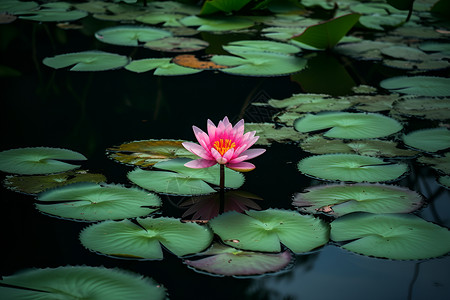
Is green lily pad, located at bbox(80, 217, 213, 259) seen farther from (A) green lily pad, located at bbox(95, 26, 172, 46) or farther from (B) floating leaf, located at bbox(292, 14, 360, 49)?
(A) green lily pad, located at bbox(95, 26, 172, 46)

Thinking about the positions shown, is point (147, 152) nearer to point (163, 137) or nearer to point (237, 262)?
point (163, 137)

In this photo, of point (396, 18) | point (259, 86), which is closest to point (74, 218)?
point (259, 86)

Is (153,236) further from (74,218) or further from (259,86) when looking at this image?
(259,86)

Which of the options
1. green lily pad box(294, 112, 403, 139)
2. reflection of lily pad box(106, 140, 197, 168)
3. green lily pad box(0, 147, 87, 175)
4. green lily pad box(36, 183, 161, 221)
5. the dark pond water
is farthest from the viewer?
green lily pad box(294, 112, 403, 139)

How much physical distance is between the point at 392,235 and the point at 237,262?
0.43 meters

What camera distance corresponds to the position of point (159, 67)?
2961 mm

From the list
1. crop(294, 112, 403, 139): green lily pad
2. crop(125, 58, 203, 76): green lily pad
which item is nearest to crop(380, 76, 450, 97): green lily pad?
crop(294, 112, 403, 139): green lily pad

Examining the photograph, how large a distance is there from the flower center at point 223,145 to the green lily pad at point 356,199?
0.84 ft

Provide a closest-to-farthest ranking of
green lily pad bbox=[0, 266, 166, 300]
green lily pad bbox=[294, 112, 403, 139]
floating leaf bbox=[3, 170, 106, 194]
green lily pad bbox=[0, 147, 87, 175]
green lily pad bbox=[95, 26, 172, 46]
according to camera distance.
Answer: green lily pad bbox=[0, 266, 166, 300]
floating leaf bbox=[3, 170, 106, 194]
green lily pad bbox=[0, 147, 87, 175]
green lily pad bbox=[294, 112, 403, 139]
green lily pad bbox=[95, 26, 172, 46]

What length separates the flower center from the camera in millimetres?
1576

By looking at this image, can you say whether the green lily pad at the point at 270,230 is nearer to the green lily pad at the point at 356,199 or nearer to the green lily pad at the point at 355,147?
the green lily pad at the point at 356,199

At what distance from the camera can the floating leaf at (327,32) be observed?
312 centimetres

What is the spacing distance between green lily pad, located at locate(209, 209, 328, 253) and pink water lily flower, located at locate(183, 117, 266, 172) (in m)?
0.15

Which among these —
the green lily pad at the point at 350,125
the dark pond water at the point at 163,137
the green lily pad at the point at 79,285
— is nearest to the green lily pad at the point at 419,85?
the dark pond water at the point at 163,137
